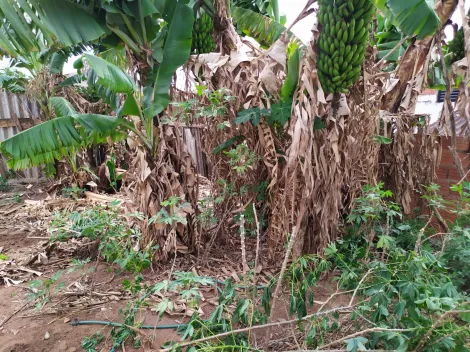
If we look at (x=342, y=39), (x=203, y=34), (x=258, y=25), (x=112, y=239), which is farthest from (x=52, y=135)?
(x=258, y=25)

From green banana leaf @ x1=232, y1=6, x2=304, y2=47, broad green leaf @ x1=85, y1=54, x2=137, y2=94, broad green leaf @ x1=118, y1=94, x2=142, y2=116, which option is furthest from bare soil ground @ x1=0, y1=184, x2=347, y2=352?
green banana leaf @ x1=232, y1=6, x2=304, y2=47

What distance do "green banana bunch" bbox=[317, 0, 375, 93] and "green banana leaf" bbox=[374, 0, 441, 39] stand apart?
0.19 m

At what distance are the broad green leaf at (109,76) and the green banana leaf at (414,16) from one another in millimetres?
2144

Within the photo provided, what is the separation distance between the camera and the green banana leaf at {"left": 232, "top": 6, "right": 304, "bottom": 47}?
391 cm

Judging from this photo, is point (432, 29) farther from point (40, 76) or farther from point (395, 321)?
point (40, 76)

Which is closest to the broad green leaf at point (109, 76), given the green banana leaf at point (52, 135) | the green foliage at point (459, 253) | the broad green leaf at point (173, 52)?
the broad green leaf at point (173, 52)

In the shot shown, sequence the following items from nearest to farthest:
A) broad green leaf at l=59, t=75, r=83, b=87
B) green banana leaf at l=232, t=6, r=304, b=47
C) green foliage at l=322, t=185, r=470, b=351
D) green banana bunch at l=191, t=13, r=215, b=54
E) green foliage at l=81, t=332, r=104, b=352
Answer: green foliage at l=322, t=185, r=470, b=351
green foliage at l=81, t=332, r=104, b=352
green banana bunch at l=191, t=13, r=215, b=54
green banana leaf at l=232, t=6, r=304, b=47
broad green leaf at l=59, t=75, r=83, b=87

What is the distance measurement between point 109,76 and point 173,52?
2.32ft

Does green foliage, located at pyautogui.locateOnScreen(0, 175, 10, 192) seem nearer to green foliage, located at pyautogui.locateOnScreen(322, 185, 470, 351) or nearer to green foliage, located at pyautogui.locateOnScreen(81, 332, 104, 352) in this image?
green foliage, located at pyautogui.locateOnScreen(81, 332, 104, 352)

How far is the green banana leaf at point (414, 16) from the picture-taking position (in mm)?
2305

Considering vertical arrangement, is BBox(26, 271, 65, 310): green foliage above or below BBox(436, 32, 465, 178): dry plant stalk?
below

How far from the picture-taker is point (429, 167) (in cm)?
348

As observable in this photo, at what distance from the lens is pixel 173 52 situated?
2.89m

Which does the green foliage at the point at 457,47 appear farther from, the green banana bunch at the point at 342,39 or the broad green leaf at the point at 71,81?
the broad green leaf at the point at 71,81
